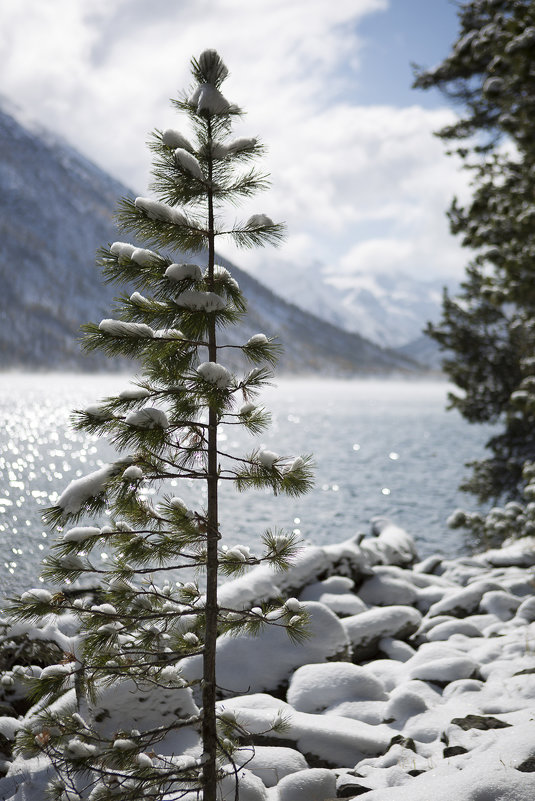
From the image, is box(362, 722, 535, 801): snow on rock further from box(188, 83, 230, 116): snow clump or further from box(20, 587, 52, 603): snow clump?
box(188, 83, 230, 116): snow clump

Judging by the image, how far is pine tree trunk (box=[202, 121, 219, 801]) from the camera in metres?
3.96

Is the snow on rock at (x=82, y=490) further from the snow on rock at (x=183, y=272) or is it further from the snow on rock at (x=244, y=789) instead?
the snow on rock at (x=244, y=789)

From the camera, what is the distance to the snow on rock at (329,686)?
22.0ft

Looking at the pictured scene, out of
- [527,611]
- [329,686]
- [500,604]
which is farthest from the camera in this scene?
[500,604]

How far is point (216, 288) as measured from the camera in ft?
14.1

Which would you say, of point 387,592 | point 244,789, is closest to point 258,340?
point 244,789

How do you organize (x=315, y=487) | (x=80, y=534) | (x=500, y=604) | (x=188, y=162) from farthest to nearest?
(x=315, y=487) < (x=500, y=604) < (x=188, y=162) < (x=80, y=534)

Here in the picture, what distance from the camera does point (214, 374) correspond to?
12.1ft

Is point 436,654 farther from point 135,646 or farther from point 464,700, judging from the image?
point 135,646

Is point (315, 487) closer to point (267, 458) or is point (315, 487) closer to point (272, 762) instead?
point (272, 762)

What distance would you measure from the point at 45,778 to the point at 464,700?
14.7 ft

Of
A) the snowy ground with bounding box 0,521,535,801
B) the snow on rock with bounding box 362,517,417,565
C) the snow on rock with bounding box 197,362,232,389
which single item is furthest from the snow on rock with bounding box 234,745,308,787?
the snow on rock with bounding box 362,517,417,565

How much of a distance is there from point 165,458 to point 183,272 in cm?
133

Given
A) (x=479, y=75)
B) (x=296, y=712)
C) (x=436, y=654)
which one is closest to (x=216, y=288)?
(x=296, y=712)
